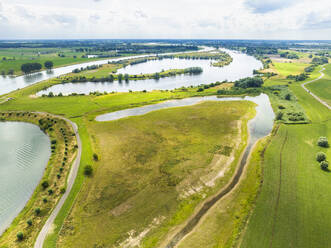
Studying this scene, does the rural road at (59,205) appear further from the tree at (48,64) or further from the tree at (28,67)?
the tree at (48,64)

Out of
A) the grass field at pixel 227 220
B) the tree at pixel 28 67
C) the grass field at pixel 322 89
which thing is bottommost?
the grass field at pixel 227 220

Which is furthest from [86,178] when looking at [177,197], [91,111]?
[91,111]

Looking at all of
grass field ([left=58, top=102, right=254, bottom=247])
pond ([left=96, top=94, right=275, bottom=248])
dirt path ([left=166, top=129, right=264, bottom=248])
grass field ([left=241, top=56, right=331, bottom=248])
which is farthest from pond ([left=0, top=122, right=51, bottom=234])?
grass field ([left=241, top=56, right=331, bottom=248])

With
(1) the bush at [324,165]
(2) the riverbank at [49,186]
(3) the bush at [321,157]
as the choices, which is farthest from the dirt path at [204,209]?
(2) the riverbank at [49,186]

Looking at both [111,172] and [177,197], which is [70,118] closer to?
[111,172]

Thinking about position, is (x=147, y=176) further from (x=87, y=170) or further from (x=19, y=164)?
(x=19, y=164)
